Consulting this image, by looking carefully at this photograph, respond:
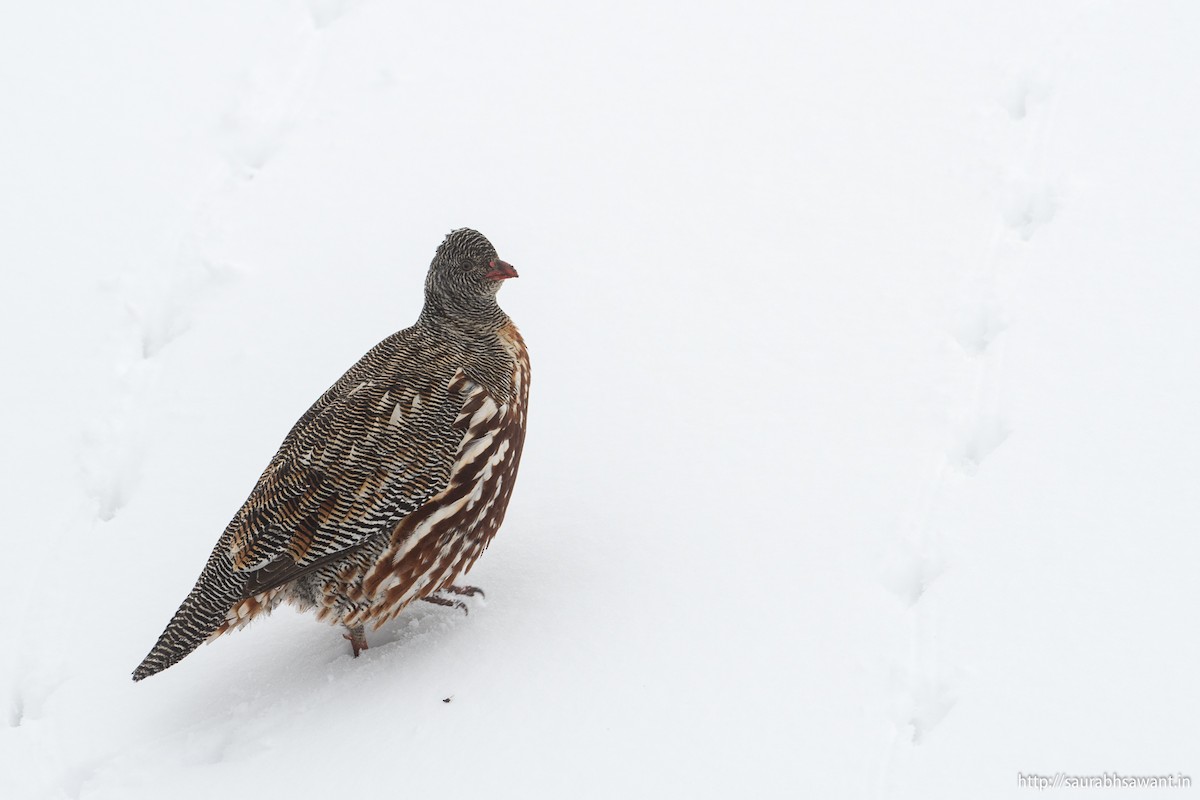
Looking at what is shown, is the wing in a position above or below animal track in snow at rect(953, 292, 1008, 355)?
below

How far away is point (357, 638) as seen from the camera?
4531mm

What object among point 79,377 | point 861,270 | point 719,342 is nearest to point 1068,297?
point 861,270

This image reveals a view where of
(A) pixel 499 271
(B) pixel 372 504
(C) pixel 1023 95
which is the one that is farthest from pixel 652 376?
(C) pixel 1023 95

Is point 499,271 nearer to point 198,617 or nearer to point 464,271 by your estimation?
point 464,271

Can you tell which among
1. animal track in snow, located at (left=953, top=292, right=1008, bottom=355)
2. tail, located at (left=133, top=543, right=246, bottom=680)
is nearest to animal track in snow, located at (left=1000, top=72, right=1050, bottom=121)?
animal track in snow, located at (left=953, top=292, right=1008, bottom=355)

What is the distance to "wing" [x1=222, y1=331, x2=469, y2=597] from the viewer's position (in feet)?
14.0

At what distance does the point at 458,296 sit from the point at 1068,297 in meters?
2.78

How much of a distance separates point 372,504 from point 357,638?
62 cm

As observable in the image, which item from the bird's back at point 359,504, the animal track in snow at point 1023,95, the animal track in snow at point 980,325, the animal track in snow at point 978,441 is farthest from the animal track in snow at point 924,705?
the animal track in snow at point 1023,95

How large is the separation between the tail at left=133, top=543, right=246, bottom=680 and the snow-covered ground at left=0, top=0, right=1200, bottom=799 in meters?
0.30

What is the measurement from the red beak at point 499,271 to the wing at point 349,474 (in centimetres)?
58

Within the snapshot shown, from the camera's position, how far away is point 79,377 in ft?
18.8

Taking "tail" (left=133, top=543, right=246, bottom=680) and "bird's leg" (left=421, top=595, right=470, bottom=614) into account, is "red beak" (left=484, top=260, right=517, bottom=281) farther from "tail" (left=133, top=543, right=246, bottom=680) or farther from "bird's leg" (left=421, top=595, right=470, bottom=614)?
"tail" (left=133, top=543, right=246, bottom=680)

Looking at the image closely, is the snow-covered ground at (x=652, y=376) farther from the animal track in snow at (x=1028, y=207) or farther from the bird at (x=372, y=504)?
the bird at (x=372, y=504)
